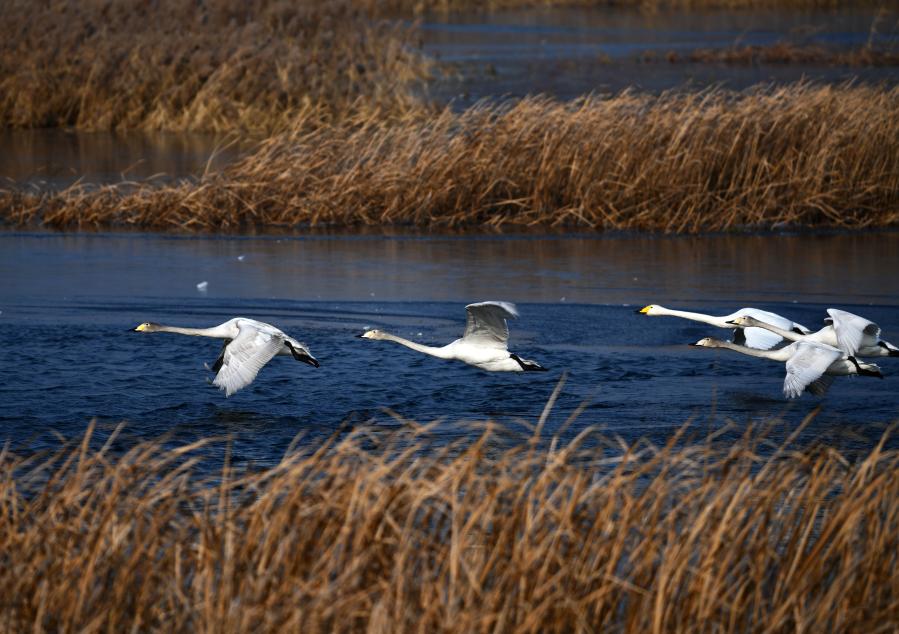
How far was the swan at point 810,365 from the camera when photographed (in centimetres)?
863

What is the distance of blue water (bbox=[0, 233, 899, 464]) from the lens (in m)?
8.96

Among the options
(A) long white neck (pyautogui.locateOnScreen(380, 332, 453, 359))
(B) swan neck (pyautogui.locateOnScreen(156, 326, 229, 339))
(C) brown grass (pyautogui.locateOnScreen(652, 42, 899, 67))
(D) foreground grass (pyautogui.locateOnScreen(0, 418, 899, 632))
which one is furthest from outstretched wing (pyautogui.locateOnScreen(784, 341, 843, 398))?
(C) brown grass (pyautogui.locateOnScreen(652, 42, 899, 67))

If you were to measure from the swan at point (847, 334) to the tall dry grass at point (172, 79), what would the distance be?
14339 mm

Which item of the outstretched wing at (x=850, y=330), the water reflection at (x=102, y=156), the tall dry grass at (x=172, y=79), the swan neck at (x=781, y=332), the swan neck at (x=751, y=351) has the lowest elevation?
the swan neck at (x=751, y=351)

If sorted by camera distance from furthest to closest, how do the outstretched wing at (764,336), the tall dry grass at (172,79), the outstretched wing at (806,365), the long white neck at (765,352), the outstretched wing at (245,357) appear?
the tall dry grass at (172,79) → the outstretched wing at (764,336) → the long white neck at (765,352) → the outstretched wing at (245,357) → the outstretched wing at (806,365)

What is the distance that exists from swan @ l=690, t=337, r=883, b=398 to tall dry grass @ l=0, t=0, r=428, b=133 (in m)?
14.5

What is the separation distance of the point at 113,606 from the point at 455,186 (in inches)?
455

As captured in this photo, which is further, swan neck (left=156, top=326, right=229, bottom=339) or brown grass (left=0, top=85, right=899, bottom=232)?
brown grass (left=0, top=85, right=899, bottom=232)

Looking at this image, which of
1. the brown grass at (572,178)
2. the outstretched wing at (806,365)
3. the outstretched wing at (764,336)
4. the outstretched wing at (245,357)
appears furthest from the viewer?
the brown grass at (572,178)

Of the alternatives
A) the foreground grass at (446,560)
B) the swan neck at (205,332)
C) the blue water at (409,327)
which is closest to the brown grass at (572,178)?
the blue water at (409,327)

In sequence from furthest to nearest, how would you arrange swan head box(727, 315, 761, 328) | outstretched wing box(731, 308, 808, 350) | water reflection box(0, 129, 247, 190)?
water reflection box(0, 129, 247, 190)
outstretched wing box(731, 308, 808, 350)
swan head box(727, 315, 761, 328)

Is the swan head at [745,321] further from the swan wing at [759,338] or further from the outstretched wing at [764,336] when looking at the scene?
the swan wing at [759,338]

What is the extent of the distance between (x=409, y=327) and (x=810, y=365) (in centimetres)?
368

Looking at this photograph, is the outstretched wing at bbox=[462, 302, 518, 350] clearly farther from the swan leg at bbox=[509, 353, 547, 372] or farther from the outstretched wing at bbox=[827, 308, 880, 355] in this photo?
the outstretched wing at bbox=[827, 308, 880, 355]
